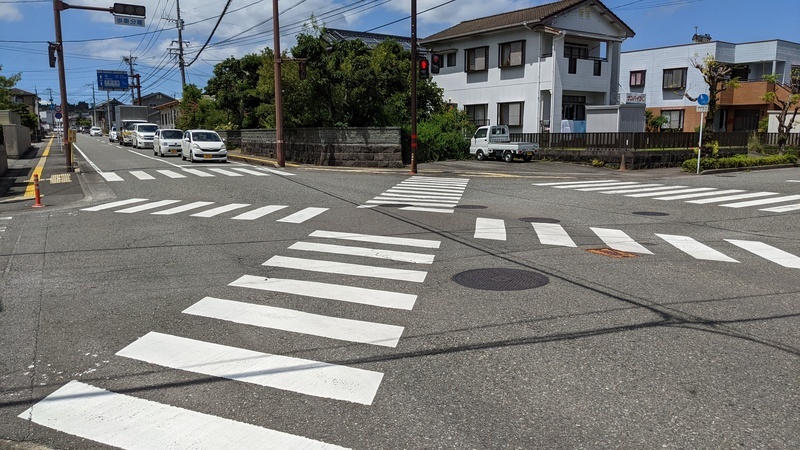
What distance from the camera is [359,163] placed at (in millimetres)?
26859

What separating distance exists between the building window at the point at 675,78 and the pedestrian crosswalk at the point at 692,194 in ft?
83.7

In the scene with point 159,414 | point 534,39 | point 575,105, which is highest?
point 534,39

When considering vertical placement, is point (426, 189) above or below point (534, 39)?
below

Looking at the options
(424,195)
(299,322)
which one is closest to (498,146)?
(424,195)

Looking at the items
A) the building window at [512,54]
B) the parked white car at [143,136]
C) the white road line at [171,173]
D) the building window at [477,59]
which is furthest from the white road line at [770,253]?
the parked white car at [143,136]

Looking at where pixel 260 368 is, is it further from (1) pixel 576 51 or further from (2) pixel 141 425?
(1) pixel 576 51

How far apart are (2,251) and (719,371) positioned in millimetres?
9755

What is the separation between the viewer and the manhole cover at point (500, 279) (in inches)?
269

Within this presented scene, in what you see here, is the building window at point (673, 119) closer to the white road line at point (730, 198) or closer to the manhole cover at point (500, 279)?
the white road line at point (730, 198)

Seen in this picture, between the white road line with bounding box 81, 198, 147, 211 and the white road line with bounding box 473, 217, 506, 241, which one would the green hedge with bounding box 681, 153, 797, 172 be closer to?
the white road line with bounding box 473, 217, 506, 241

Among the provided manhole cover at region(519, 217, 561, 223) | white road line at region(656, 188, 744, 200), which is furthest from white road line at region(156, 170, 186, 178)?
white road line at region(656, 188, 744, 200)

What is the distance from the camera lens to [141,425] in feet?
12.0

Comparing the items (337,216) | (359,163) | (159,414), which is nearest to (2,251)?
(337,216)

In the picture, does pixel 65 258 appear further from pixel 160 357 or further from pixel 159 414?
pixel 159 414
